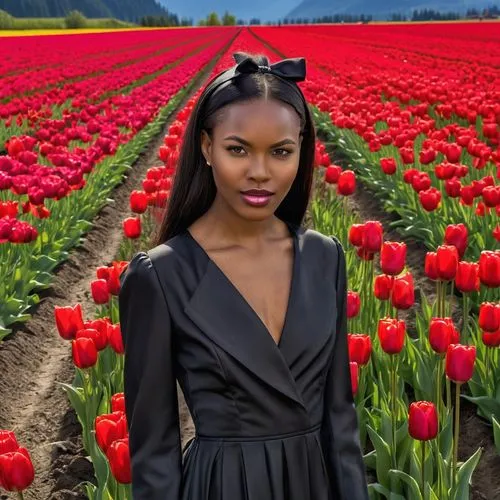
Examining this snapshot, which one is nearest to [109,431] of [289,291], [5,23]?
[289,291]

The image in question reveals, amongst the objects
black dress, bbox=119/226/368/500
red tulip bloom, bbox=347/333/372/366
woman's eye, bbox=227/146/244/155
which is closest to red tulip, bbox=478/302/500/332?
red tulip bloom, bbox=347/333/372/366

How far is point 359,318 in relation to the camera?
3818 mm

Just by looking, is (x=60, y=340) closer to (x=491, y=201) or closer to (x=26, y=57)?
(x=491, y=201)

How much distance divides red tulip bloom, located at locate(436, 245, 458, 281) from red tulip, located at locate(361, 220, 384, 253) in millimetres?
331

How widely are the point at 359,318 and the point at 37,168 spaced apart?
320 centimetres

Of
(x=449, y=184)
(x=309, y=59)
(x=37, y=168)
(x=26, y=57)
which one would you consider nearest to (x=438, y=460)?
Result: (x=449, y=184)

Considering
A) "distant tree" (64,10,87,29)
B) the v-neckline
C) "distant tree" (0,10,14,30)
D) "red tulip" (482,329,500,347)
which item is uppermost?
the v-neckline

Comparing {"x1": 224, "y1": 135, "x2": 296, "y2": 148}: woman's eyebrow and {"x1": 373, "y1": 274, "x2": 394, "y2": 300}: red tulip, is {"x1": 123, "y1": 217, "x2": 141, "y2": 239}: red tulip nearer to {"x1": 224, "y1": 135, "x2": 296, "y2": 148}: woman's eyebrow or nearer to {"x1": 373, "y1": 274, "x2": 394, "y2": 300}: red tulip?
{"x1": 373, "y1": 274, "x2": 394, "y2": 300}: red tulip

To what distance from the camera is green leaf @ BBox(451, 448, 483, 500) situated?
104 inches

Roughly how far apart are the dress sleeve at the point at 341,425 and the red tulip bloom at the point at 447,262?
1.22 metres

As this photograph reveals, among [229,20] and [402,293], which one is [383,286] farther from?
[229,20]

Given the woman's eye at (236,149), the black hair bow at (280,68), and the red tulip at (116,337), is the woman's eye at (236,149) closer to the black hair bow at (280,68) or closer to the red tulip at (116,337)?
the black hair bow at (280,68)

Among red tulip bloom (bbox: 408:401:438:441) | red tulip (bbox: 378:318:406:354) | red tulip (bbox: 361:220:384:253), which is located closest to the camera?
red tulip bloom (bbox: 408:401:438:441)

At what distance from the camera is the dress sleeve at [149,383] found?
5.72 feet
